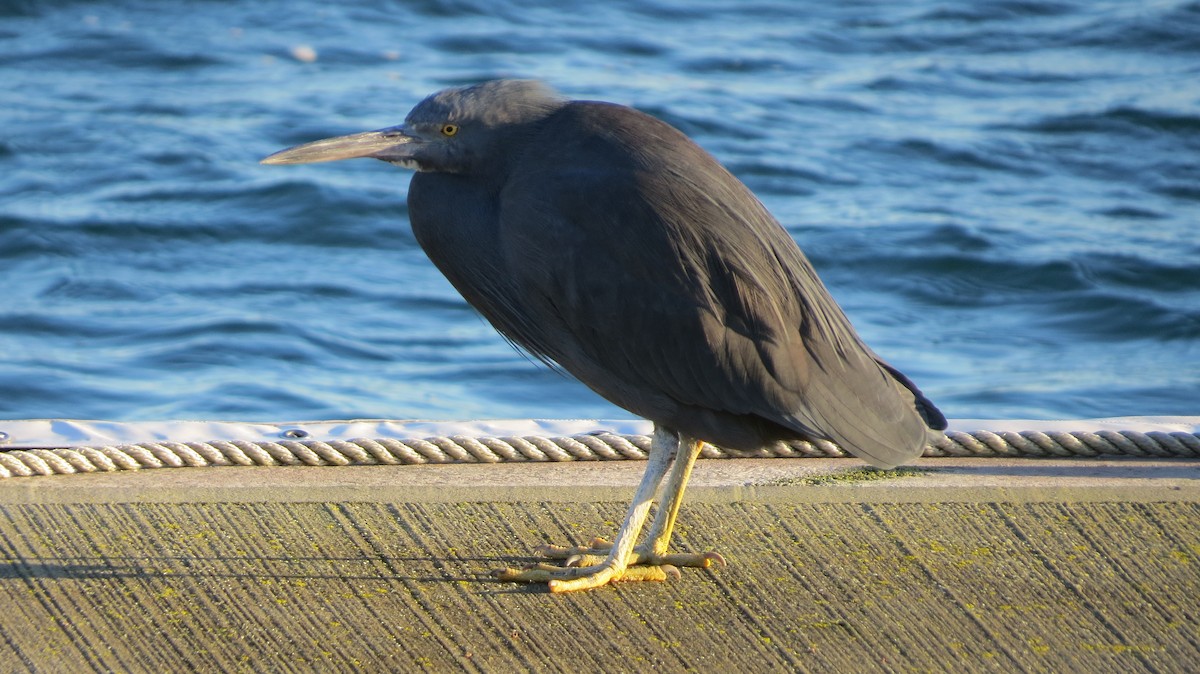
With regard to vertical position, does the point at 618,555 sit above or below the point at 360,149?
below

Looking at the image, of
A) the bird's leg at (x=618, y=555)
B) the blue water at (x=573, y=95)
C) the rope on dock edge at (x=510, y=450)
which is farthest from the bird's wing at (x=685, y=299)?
the blue water at (x=573, y=95)

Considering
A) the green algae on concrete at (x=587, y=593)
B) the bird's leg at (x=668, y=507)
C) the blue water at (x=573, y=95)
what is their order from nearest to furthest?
the green algae on concrete at (x=587, y=593), the bird's leg at (x=668, y=507), the blue water at (x=573, y=95)

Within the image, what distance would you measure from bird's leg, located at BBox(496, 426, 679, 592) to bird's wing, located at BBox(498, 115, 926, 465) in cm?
11

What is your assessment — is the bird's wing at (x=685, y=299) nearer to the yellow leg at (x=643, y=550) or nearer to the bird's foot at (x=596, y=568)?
the yellow leg at (x=643, y=550)

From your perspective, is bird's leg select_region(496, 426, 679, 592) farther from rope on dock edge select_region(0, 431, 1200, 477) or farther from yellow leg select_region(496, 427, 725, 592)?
rope on dock edge select_region(0, 431, 1200, 477)

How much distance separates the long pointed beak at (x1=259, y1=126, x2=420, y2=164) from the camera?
3.62m

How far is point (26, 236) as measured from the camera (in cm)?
1029

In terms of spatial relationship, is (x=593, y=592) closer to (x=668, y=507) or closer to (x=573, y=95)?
(x=668, y=507)

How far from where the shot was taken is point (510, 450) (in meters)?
3.99

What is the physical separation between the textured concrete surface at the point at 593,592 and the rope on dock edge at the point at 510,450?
5 centimetres

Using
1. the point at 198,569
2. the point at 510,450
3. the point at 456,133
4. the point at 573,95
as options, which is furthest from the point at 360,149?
the point at 573,95

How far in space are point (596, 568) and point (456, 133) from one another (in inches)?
45.8

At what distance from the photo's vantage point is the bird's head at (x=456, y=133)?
3564mm

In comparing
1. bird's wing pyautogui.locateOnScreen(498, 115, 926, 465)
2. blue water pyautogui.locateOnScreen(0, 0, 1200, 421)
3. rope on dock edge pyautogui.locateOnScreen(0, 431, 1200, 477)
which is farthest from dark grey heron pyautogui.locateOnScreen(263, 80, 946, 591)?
blue water pyautogui.locateOnScreen(0, 0, 1200, 421)
